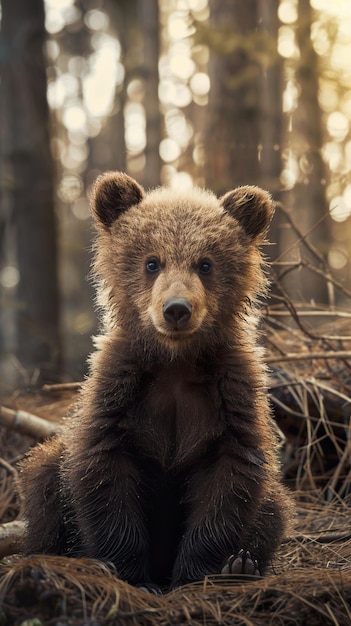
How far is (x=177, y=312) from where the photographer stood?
3.58 meters

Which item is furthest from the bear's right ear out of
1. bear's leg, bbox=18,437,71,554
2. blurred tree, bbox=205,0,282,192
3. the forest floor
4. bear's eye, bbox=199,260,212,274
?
blurred tree, bbox=205,0,282,192

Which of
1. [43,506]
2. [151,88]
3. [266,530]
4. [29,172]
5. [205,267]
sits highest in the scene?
[151,88]

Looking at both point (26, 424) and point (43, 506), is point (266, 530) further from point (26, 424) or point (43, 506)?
point (26, 424)

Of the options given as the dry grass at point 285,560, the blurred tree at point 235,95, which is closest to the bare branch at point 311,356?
the dry grass at point 285,560

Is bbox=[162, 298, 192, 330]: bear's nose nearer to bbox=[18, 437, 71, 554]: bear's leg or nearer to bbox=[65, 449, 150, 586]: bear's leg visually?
bbox=[65, 449, 150, 586]: bear's leg

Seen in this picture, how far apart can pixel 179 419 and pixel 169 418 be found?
0.05 metres

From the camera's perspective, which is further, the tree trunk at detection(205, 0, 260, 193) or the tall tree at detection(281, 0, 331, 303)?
the tall tree at detection(281, 0, 331, 303)

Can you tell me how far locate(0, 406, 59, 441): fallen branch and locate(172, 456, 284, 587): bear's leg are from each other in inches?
67.0

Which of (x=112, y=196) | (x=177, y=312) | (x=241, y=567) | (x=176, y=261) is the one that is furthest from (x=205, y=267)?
(x=241, y=567)

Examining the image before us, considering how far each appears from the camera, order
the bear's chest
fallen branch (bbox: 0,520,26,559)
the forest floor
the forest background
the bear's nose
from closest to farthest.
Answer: the forest floor < the bear's nose < the bear's chest < fallen branch (bbox: 0,520,26,559) < the forest background

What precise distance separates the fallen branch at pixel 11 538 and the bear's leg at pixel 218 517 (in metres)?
1.01

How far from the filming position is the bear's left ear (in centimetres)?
422

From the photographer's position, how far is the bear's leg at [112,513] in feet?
11.9

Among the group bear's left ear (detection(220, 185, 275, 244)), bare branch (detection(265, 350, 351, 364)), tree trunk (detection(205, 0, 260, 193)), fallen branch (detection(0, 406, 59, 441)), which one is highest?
tree trunk (detection(205, 0, 260, 193))
